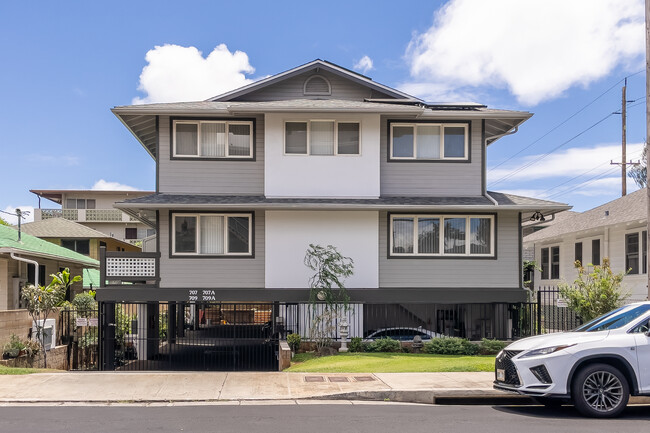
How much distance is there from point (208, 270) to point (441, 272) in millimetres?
7137

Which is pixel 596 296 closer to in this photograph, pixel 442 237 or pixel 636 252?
pixel 442 237

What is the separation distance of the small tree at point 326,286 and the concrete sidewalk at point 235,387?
4.25 m

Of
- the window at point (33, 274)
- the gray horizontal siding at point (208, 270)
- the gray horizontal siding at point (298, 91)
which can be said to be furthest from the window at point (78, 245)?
the gray horizontal siding at point (298, 91)

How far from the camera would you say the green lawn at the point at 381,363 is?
554 inches

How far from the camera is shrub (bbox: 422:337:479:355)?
17812 millimetres

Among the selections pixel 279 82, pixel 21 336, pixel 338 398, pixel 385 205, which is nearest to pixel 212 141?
pixel 279 82

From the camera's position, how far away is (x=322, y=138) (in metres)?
20.1

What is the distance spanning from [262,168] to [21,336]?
8.37m

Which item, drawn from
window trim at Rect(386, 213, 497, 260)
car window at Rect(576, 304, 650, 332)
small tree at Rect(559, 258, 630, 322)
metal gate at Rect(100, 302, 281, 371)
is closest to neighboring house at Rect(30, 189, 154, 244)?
metal gate at Rect(100, 302, 281, 371)

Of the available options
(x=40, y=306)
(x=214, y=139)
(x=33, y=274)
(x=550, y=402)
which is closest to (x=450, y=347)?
(x=550, y=402)

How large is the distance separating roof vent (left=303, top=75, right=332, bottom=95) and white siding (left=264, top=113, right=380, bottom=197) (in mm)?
2268

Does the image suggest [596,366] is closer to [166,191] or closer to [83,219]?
[166,191]

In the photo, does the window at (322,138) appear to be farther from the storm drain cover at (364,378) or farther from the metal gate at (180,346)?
the storm drain cover at (364,378)

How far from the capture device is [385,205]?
744 inches
